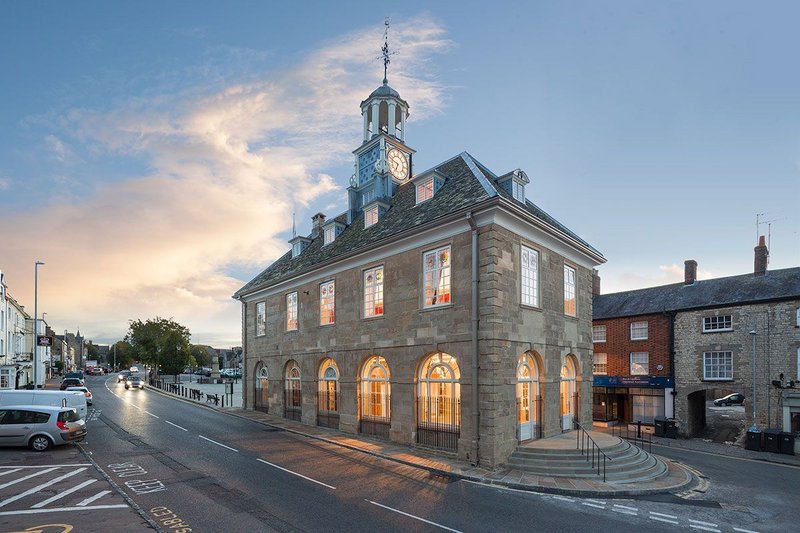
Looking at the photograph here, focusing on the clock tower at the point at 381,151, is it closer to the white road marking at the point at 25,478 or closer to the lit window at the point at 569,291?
the lit window at the point at 569,291

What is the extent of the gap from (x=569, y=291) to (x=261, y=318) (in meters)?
20.2

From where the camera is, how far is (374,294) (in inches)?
853

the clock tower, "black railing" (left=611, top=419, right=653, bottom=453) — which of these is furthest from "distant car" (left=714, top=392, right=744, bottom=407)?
the clock tower

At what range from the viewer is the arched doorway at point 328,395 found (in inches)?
947

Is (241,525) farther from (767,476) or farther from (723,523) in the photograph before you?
(767,476)

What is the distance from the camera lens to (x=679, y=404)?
28703 millimetres

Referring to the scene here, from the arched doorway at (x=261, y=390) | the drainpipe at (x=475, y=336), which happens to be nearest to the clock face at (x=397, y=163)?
the drainpipe at (x=475, y=336)

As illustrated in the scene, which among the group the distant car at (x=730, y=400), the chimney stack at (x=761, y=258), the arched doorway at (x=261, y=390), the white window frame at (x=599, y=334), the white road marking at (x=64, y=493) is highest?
the chimney stack at (x=761, y=258)

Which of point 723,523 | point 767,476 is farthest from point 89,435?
point 767,476

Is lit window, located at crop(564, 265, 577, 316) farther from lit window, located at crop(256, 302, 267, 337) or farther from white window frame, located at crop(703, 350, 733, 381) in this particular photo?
lit window, located at crop(256, 302, 267, 337)

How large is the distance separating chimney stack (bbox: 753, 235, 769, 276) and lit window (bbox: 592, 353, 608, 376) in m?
10.4

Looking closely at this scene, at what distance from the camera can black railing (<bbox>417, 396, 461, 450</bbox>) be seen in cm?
1758

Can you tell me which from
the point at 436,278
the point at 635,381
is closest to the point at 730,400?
the point at 635,381

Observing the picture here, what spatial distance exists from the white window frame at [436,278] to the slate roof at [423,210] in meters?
1.39
